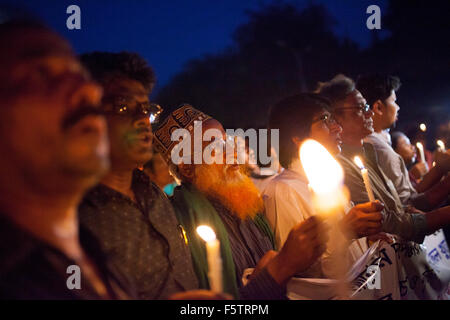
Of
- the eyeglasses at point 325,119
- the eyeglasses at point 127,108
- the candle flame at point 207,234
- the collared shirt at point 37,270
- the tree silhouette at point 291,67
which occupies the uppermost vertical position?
the tree silhouette at point 291,67

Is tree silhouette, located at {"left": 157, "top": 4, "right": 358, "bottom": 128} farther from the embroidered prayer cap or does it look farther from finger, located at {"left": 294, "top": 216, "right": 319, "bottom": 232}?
finger, located at {"left": 294, "top": 216, "right": 319, "bottom": 232}

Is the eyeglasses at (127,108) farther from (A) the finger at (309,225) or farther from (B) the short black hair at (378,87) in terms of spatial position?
(B) the short black hair at (378,87)

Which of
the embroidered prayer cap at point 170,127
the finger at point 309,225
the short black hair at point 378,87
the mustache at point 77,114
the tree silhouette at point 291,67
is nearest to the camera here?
the mustache at point 77,114

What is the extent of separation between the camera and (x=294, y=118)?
354cm

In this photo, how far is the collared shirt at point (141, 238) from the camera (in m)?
1.80

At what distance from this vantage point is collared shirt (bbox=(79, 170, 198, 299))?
5.90 feet

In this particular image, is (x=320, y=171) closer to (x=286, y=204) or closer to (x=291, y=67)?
(x=286, y=204)

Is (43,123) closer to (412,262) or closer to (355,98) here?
(412,262)

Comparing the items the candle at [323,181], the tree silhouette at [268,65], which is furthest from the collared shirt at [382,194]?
the tree silhouette at [268,65]

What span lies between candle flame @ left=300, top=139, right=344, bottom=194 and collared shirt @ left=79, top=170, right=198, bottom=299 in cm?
91

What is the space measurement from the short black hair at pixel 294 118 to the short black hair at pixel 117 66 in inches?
70.8

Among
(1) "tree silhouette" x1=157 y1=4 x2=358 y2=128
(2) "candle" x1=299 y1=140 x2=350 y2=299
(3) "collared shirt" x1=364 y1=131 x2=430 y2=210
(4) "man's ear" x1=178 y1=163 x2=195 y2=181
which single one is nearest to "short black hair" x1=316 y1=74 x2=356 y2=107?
(3) "collared shirt" x1=364 y1=131 x2=430 y2=210

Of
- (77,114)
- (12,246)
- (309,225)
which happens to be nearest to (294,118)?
(309,225)
